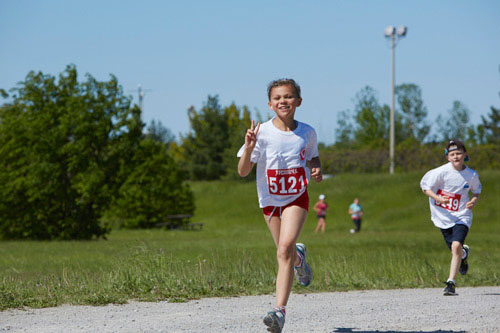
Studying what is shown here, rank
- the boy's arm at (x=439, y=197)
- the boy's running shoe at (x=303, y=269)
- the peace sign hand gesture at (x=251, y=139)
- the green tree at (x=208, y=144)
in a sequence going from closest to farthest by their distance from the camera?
the peace sign hand gesture at (x=251, y=139) → the boy's running shoe at (x=303, y=269) → the boy's arm at (x=439, y=197) → the green tree at (x=208, y=144)

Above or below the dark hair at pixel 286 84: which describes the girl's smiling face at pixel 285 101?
below

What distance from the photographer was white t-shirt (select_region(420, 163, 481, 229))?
9.02 m

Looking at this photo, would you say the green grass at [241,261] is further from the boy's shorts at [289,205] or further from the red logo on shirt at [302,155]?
the red logo on shirt at [302,155]

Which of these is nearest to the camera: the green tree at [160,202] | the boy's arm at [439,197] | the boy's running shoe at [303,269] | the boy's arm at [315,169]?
the boy's arm at [315,169]

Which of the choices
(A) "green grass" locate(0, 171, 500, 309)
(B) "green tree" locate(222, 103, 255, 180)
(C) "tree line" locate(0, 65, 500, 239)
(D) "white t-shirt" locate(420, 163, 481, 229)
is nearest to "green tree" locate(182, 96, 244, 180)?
(B) "green tree" locate(222, 103, 255, 180)

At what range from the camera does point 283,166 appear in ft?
19.2

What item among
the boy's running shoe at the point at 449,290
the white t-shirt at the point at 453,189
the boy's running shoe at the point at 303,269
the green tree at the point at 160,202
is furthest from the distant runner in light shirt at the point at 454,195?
the green tree at the point at 160,202

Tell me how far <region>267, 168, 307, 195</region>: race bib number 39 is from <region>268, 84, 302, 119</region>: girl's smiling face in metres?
0.50

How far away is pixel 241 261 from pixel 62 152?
15.2m

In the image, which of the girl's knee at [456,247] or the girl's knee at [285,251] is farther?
the girl's knee at [456,247]

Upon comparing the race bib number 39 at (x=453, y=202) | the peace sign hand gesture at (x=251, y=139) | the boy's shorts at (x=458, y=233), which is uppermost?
the peace sign hand gesture at (x=251, y=139)

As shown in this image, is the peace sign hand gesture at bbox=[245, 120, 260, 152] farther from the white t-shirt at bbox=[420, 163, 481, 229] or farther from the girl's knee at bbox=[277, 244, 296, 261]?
the white t-shirt at bbox=[420, 163, 481, 229]

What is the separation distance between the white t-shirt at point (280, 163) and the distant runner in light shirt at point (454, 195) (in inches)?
142

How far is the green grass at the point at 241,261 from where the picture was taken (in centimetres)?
805
